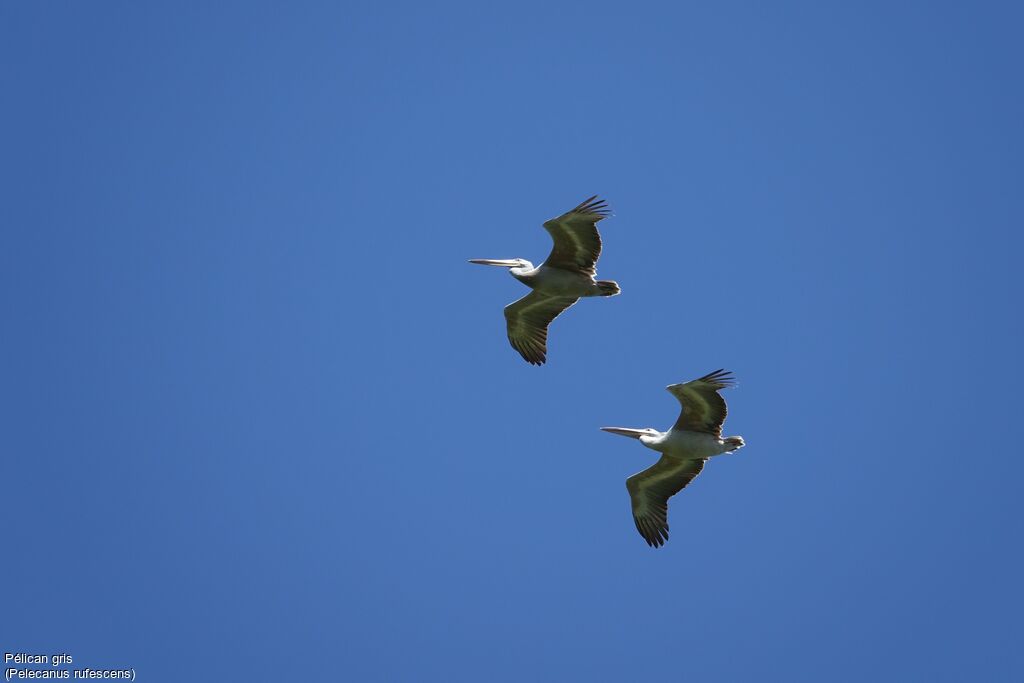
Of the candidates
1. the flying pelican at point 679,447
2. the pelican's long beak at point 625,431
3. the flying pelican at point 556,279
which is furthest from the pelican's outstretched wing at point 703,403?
the flying pelican at point 556,279

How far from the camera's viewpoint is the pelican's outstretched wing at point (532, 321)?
21.6 m

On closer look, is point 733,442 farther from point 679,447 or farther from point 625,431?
point 625,431

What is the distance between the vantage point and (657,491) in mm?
19859

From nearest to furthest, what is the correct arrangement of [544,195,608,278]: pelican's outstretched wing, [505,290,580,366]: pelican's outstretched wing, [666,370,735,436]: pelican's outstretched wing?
[666,370,735,436]: pelican's outstretched wing
[544,195,608,278]: pelican's outstretched wing
[505,290,580,366]: pelican's outstretched wing

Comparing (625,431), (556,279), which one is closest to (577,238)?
(556,279)

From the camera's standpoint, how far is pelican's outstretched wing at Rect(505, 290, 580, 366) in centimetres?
2156

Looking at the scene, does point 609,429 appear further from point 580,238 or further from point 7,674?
point 7,674

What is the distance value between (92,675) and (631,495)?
1169 cm

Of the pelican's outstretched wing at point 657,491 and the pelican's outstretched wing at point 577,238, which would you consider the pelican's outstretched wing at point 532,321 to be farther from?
the pelican's outstretched wing at point 657,491

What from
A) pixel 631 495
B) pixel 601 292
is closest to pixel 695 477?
pixel 631 495

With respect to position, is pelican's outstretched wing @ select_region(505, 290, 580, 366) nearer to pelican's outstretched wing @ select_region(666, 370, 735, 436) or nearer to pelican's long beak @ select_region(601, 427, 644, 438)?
pelican's long beak @ select_region(601, 427, 644, 438)

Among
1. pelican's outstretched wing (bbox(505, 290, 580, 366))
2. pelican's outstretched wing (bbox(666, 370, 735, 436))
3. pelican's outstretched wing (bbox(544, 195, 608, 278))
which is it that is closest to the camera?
pelican's outstretched wing (bbox(666, 370, 735, 436))

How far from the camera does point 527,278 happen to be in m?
20.9

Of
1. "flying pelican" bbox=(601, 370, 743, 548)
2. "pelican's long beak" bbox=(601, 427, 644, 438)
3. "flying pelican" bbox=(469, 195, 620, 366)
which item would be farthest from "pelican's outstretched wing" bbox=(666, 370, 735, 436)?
"flying pelican" bbox=(469, 195, 620, 366)
